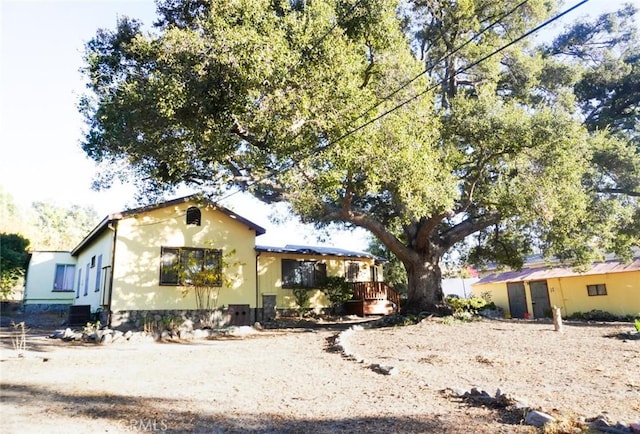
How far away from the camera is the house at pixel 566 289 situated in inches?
830

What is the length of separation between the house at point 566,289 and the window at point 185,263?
49.7 ft

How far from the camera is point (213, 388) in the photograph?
633cm

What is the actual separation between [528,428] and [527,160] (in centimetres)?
1004

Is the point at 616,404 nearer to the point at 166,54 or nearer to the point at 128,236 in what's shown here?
the point at 166,54

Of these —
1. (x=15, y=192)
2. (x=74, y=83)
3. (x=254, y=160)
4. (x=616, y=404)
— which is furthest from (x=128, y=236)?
(x=15, y=192)

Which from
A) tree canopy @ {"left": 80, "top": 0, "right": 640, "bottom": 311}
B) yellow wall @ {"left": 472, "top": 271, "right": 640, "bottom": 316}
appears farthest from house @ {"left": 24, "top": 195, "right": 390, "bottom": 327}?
yellow wall @ {"left": 472, "top": 271, "right": 640, "bottom": 316}

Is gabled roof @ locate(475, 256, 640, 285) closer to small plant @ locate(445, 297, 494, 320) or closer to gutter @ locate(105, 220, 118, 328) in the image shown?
small plant @ locate(445, 297, 494, 320)

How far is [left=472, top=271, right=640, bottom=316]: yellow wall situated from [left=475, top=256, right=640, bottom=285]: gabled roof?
14.0 inches

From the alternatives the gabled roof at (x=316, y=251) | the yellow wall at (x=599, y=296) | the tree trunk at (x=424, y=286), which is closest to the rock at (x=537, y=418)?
the tree trunk at (x=424, y=286)

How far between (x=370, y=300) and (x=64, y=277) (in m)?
17.6

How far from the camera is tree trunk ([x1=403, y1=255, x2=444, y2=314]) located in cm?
1598

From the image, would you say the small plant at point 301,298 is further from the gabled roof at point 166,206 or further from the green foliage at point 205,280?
the green foliage at point 205,280

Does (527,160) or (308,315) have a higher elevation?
(527,160)

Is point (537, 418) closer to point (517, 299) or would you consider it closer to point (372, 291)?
point (372, 291)
